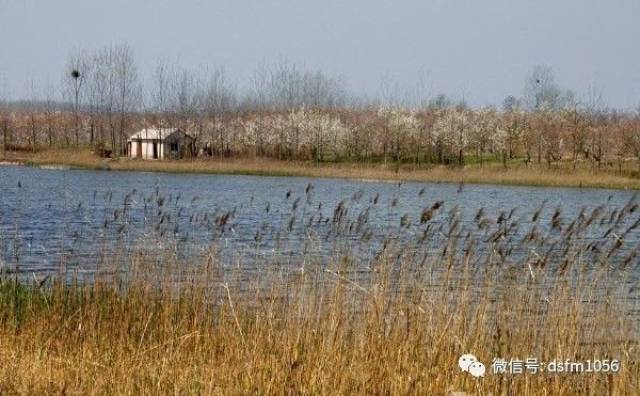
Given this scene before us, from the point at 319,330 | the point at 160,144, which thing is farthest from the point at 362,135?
the point at 319,330

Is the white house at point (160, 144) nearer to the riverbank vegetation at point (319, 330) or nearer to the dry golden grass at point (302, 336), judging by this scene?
the riverbank vegetation at point (319, 330)

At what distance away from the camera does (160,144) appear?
215 feet

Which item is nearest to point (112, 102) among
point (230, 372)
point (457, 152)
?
point (457, 152)

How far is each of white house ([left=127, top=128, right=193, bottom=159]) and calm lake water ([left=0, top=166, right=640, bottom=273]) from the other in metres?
27.8

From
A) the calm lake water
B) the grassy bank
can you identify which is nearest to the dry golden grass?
the calm lake water

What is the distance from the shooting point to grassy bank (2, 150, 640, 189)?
4638 centimetres

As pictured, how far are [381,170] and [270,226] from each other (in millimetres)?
41070

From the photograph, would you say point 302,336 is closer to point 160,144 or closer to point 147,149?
point 160,144

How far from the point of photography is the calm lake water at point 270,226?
9109 millimetres

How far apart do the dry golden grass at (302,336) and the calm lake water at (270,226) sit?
58 cm

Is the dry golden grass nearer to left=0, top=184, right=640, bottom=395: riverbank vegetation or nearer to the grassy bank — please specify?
left=0, top=184, right=640, bottom=395: riverbank vegetation

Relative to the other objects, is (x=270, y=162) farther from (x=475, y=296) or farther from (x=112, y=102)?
(x=475, y=296)

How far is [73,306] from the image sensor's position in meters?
9.09

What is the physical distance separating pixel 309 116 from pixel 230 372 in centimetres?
7163
